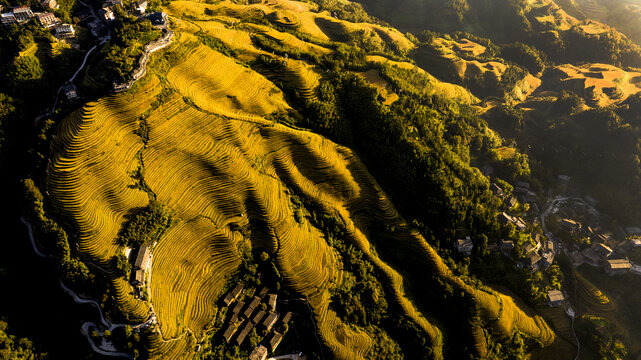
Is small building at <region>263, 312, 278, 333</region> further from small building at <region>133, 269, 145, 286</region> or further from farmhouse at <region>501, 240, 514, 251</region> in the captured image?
→ farmhouse at <region>501, 240, 514, 251</region>

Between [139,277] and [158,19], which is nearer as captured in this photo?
[139,277]

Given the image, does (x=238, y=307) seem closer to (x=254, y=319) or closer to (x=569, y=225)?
(x=254, y=319)

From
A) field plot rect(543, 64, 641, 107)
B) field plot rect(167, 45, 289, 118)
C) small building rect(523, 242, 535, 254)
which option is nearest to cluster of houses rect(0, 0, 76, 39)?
field plot rect(167, 45, 289, 118)

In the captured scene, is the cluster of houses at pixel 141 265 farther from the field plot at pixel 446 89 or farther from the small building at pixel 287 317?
the field plot at pixel 446 89

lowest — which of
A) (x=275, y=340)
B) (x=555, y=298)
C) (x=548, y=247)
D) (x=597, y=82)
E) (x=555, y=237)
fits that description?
(x=555, y=237)

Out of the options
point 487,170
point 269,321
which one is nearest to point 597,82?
point 487,170

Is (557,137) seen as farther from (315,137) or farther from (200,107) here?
(200,107)
